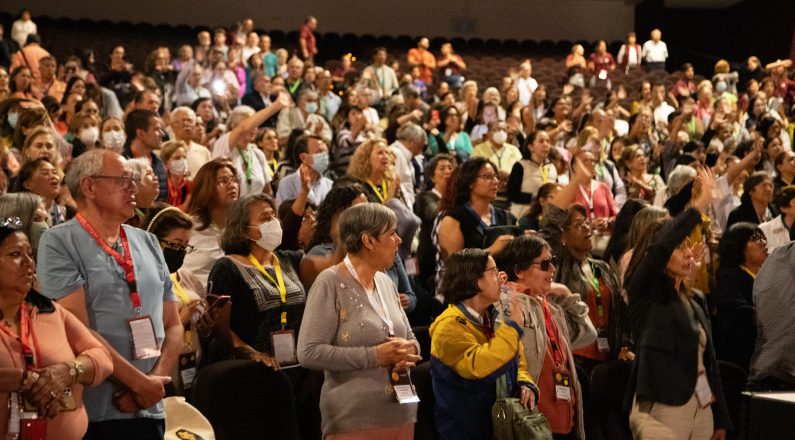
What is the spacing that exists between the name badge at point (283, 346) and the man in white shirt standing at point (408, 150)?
10.9ft

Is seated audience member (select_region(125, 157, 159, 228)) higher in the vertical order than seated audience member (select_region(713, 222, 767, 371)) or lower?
higher

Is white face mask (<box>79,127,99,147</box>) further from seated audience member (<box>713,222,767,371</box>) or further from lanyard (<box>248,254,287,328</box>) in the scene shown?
seated audience member (<box>713,222,767,371</box>)

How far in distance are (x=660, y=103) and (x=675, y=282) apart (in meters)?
9.66

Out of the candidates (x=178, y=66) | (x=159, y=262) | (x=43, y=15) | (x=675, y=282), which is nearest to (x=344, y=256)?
(x=159, y=262)

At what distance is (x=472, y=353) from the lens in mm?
3795

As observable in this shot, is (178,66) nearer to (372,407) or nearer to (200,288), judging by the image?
(200,288)

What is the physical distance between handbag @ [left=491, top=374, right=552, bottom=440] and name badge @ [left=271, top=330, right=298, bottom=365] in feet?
3.00

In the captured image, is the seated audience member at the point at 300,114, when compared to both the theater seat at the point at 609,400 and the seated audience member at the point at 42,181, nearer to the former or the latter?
the seated audience member at the point at 42,181

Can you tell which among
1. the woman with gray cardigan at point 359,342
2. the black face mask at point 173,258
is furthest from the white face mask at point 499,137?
the woman with gray cardigan at point 359,342

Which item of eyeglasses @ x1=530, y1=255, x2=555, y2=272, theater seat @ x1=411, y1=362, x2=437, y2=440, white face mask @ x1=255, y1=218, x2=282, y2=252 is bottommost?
theater seat @ x1=411, y1=362, x2=437, y2=440

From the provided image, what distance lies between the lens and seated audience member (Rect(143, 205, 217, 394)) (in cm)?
409

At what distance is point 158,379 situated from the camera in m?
3.12

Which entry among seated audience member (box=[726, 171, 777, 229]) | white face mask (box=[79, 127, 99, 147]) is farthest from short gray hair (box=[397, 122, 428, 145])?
seated audience member (box=[726, 171, 777, 229])

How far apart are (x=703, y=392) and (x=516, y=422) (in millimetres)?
1197
